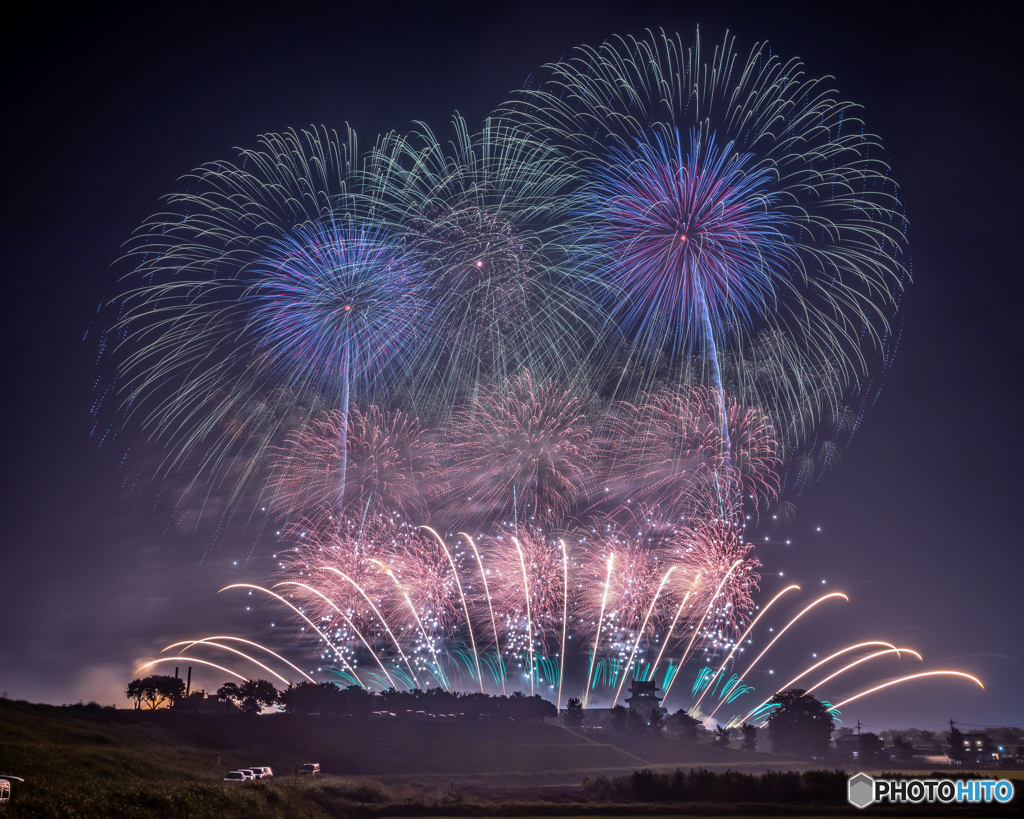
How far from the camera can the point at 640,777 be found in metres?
42.5

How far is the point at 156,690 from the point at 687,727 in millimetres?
54006

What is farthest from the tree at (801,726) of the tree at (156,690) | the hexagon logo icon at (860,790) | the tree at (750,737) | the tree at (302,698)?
the tree at (156,690)

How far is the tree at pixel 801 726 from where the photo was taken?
246 ft


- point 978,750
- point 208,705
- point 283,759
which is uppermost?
point 208,705

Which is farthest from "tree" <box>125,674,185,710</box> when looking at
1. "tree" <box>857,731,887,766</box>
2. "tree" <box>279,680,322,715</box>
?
"tree" <box>857,731,887,766</box>

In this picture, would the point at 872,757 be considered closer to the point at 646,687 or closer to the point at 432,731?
the point at 646,687

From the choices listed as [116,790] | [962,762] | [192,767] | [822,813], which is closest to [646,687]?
[962,762]

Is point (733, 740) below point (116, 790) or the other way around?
below

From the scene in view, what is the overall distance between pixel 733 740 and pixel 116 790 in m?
71.4

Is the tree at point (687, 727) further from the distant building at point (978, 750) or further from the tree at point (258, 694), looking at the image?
the tree at point (258, 694)

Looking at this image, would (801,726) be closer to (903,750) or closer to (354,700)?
(903,750)

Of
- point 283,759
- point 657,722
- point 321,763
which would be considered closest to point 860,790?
point 321,763

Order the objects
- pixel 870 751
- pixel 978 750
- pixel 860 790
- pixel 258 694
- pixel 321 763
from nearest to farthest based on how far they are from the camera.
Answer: pixel 860 790
pixel 321 763
pixel 258 694
pixel 870 751
pixel 978 750

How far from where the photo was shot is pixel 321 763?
5034cm
